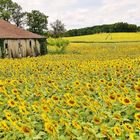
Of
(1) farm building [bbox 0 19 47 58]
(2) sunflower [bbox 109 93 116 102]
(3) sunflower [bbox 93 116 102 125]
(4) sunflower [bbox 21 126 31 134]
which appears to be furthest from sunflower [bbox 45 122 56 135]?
(1) farm building [bbox 0 19 47 58]

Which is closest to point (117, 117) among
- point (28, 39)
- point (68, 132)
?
point (68, 132)

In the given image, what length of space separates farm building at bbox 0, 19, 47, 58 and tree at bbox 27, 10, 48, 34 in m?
37.4

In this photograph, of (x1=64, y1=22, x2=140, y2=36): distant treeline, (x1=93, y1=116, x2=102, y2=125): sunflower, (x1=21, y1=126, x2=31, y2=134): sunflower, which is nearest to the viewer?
(x1=21, y1=126, x2=31, y2=134): sunflower

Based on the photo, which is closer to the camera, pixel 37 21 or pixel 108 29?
pixel 37 21

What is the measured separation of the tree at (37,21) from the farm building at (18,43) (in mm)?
37386

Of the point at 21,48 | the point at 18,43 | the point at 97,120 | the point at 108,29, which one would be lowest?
the point at 108,29

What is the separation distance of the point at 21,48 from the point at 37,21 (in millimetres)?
45223

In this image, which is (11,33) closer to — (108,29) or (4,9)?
(4,9)

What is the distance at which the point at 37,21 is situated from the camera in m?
86.2

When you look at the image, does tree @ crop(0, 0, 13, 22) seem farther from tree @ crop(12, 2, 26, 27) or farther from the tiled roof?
the tiled roof

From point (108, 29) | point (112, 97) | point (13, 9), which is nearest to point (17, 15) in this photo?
point (13, 9)

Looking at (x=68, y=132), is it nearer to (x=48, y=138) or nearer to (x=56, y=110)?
(x=48, y=138)

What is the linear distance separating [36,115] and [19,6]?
88458 millimetres

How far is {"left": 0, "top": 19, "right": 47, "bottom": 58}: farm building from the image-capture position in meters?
38.7
